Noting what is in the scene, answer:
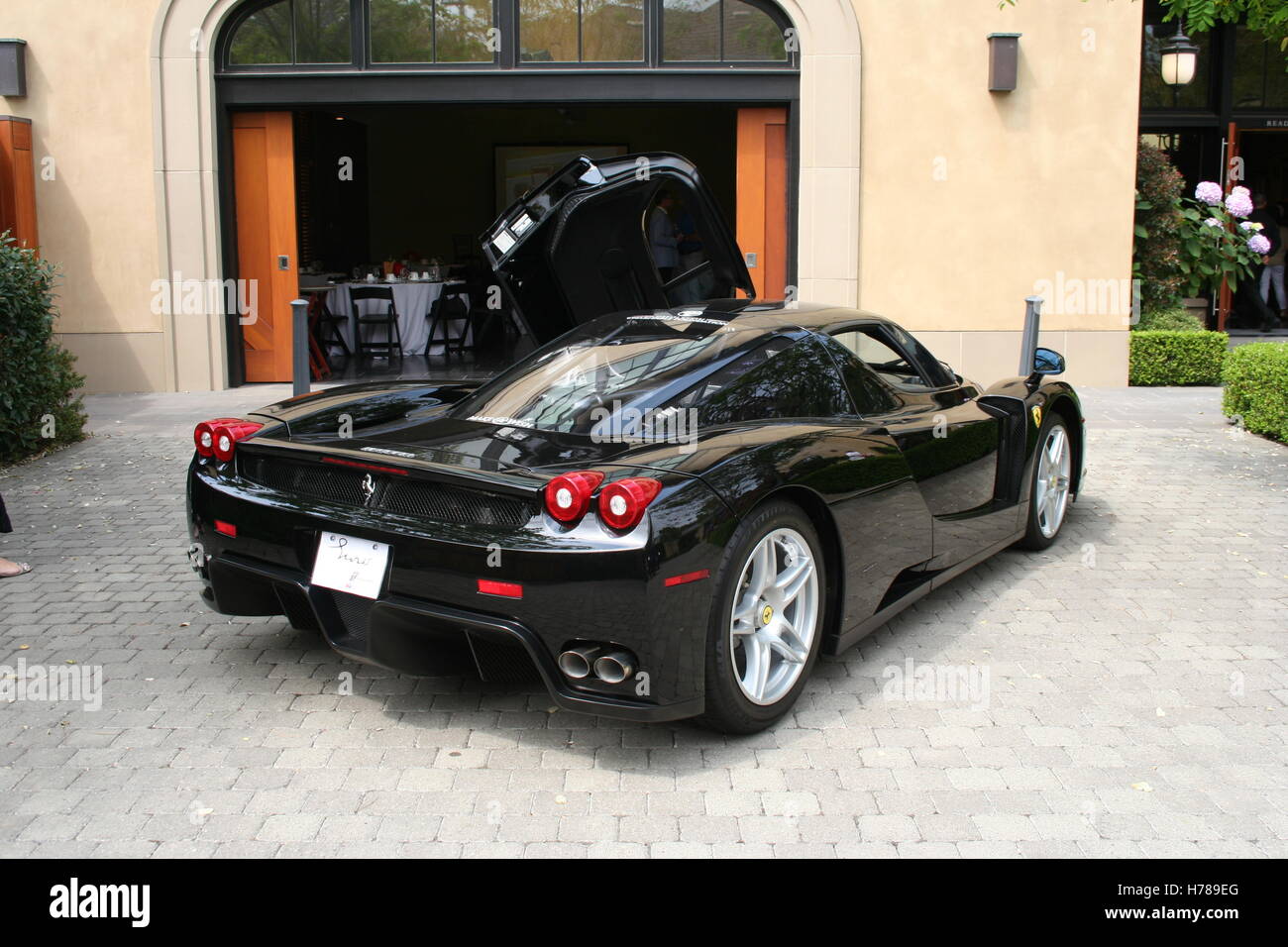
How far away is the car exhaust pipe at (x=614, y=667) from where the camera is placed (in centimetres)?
346

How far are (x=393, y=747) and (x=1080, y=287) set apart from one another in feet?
33.7

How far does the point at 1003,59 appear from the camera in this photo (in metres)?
11.8

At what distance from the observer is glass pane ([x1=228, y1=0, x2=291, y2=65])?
12.0m

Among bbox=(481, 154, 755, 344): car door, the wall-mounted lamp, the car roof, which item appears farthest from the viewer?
the wall-mounted lamp

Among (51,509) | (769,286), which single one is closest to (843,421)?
(51,509)

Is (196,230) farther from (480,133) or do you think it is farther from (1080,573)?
(480,133)

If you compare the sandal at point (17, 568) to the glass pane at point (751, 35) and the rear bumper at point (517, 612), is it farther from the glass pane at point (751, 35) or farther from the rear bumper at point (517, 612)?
the glass pane at point (751, 35)

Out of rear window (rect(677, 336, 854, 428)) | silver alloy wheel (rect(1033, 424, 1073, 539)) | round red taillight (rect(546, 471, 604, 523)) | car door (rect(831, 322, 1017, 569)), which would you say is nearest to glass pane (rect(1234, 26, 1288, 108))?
silver alloy wheel (rect(1033, 424, 1073, 539))

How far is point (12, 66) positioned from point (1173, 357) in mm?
11805

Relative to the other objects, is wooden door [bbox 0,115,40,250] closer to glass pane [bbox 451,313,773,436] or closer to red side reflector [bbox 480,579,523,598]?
glass pane [bbox 451,313,773,436]

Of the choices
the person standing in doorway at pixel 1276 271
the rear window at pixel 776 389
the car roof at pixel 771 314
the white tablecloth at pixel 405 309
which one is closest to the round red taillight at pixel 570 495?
the rear window at pixel 776 389

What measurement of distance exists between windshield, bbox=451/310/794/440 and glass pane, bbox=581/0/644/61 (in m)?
7.92

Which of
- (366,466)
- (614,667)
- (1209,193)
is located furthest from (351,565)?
(1209,193)

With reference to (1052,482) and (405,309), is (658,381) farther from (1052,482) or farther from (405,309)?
(405,309)
